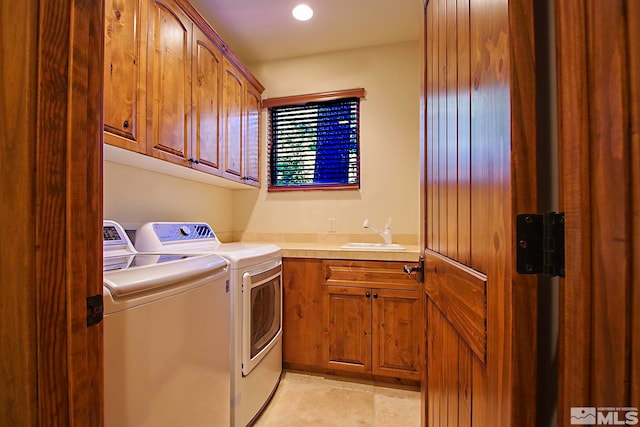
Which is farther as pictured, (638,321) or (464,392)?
(464,392)

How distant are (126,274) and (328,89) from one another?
2266mm

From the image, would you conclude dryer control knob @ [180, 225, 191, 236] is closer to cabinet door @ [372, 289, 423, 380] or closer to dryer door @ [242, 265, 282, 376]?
dryer door @ [242, 265, 282, 376]

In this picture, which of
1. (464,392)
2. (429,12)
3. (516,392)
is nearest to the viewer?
(516,392)

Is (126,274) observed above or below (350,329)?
above

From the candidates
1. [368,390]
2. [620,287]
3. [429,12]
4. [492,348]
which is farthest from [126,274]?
[368,390]

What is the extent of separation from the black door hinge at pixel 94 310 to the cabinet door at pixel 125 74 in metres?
0.85

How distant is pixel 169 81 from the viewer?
1.48m

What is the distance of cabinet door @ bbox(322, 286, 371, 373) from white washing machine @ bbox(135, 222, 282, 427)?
364 millimetres

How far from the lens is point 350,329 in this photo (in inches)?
77.0

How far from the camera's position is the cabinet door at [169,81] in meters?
1.38

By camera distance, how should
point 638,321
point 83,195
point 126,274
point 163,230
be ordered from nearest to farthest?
point 638,321
point 83,195
point 126,274
point 163,230

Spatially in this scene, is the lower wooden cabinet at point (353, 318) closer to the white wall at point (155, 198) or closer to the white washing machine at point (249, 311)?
the white washing machine at point (249, 311)

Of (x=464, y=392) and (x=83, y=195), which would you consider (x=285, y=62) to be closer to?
(x=83, y=195)

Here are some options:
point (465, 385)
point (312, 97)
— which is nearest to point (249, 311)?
point (465, 385)
